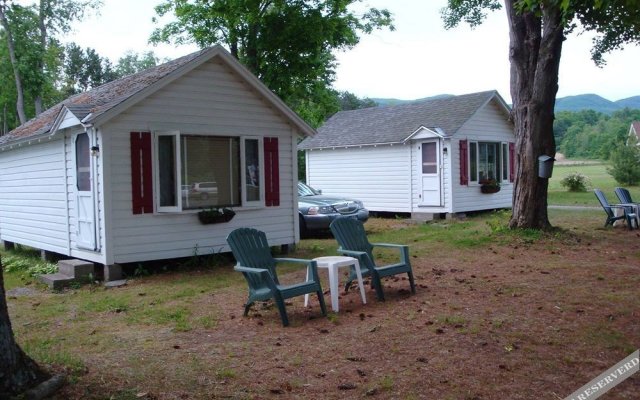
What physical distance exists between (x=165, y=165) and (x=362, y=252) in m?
4.48

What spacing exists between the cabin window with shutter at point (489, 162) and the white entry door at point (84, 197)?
1251 centimetres

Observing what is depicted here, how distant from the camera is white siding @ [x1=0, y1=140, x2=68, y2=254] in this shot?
1119cm

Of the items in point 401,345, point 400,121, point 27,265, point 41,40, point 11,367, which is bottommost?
point 27,265

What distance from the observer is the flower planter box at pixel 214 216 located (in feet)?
34.8

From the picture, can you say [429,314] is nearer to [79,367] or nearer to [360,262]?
[360,262]

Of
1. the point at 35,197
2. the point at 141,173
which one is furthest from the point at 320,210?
the point at 35,197

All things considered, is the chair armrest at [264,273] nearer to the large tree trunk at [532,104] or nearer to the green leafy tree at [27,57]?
the large tree trunk at [532,104]

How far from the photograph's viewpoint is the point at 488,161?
19.9m

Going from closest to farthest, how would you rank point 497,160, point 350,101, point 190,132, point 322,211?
point 190,132, point 322,211, point 497,160, point 350,101

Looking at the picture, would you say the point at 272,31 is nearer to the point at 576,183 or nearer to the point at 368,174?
the point at 368,174

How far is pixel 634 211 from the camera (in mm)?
14180

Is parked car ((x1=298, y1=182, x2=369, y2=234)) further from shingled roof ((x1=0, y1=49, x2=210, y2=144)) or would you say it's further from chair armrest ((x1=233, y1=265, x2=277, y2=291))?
chair armrest ((x1=233, y1=265, x2=277, y2=291))

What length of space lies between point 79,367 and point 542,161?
10.5m

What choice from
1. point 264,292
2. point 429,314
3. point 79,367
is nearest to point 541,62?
point 429,314
